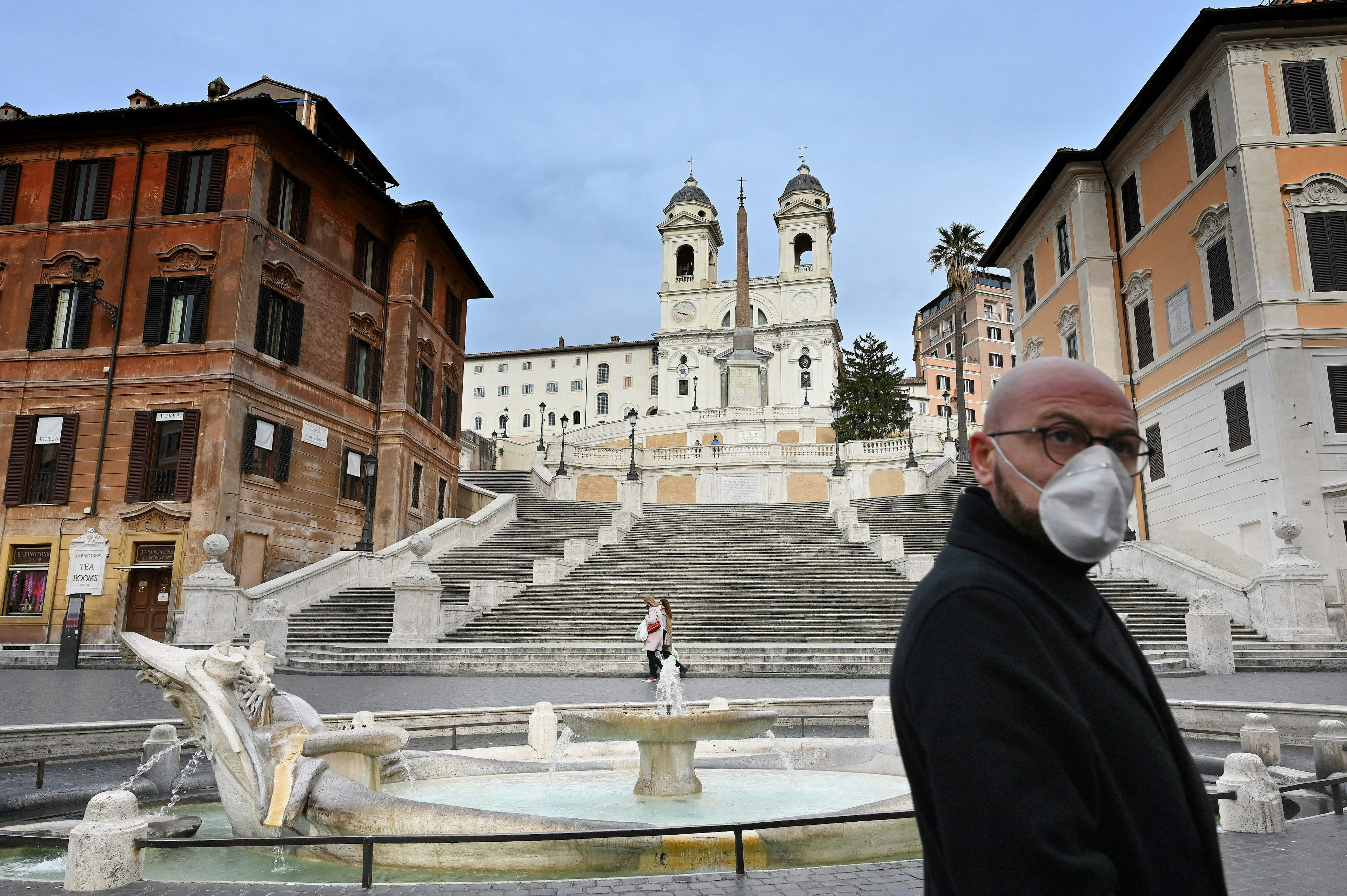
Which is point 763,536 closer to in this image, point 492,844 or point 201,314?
point 201,314

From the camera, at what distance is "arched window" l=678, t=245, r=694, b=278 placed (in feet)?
310

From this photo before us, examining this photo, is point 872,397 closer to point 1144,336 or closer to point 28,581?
point 1144,336

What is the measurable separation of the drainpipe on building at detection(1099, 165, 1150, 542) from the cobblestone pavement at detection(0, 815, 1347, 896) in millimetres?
24504

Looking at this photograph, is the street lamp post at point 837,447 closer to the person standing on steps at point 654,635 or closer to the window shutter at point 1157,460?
the window shutter at point 1157,460

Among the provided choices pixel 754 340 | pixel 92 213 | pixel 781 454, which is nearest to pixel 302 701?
pixel 92 213

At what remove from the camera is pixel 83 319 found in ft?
84.8

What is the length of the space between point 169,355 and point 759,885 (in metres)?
25.5

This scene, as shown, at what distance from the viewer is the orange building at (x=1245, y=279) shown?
2088cm

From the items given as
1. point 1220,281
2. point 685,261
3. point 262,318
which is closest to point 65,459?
point 262,318

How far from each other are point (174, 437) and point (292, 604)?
6382 millimetres

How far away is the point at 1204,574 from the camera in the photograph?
63.9ft

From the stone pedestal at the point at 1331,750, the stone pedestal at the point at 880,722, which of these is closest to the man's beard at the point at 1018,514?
the stone pedestal at the point at 1331,750

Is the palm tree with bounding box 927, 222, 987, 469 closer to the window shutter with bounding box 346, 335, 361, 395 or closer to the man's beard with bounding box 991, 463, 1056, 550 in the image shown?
the window shutter with bounding box 346, 335, 361, 395

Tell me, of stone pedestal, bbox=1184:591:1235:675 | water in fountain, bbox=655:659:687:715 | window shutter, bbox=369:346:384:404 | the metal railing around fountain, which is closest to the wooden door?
window shutter, bbox=369:346:384:404
